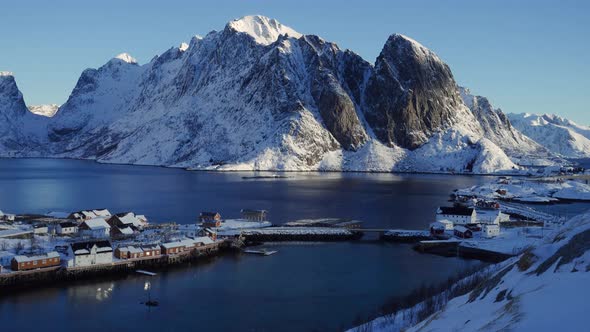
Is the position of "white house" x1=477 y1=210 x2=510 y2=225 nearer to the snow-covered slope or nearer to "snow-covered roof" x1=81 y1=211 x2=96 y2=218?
the snow-covered slope

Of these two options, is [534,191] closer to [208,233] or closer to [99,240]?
[208,233]

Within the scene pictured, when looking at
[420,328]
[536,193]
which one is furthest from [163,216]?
[536,193]

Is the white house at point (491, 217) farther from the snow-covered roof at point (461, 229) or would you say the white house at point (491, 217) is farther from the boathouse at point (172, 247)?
the boathouse at point (172, 247)

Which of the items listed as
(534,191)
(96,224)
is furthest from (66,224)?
(534,191)

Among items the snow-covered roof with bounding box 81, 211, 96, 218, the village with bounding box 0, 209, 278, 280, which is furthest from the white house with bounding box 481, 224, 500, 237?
the snow-covered roof with bounding box 81, 211, 96, 218

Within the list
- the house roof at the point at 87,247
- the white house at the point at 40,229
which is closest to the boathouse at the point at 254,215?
the white house at the point at 40,229
